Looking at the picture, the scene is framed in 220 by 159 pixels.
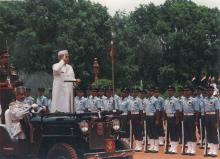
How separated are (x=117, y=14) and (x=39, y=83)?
14655 millimetres

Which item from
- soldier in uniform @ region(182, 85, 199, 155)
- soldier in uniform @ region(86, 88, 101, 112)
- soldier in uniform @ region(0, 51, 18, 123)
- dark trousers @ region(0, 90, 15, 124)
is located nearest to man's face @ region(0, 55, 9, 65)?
soldier in uniform @ region(0, 51, 18, 123)

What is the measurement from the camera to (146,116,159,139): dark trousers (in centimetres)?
1553

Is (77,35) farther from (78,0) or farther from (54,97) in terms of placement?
(54,97)

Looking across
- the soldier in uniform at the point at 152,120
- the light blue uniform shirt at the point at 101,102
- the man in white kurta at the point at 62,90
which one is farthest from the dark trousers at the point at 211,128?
the man in white kurta at the point at 62,90

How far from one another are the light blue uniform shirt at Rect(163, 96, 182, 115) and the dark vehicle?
432 cm

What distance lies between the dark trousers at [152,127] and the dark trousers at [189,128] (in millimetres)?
1060

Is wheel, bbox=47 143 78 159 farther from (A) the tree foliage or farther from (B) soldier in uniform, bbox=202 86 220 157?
(A) the tree foliage

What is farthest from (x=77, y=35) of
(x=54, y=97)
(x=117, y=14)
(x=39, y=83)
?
(x=54, y=97)

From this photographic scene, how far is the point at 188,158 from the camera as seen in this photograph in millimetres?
13898

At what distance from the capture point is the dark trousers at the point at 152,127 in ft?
51.0

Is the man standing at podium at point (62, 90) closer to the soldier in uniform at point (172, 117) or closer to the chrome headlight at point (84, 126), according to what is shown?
the chrome headlight at point (84, 126)

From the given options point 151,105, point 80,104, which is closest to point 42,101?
point 80,104

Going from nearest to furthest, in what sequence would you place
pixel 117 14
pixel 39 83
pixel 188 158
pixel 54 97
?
pixel 54 97, pixel 188 158, pixel 39 83, pixel 117 14

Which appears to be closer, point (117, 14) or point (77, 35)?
point (77, 35)
